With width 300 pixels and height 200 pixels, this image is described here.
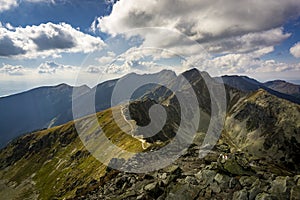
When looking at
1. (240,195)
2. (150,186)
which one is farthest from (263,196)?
(150,186)

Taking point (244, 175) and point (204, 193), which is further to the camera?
point (244, 175)

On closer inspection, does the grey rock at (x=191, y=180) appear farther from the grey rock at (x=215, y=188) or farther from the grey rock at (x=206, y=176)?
the grey rock at (x=215, y=188)

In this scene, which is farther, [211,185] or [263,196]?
[211,185]

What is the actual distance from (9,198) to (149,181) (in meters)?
163

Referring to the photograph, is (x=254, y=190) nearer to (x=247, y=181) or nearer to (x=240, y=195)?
(x=240, y=195)

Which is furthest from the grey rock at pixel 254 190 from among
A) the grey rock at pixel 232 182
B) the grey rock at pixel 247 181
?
the grey rock at pixel 232 182

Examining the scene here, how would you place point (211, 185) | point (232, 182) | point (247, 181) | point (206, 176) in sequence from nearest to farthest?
point (247, 181) → point (232, 182) → point (211, 185) → point (206, 176)

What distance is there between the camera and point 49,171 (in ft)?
615

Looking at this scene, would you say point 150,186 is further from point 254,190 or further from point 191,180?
point 254,190

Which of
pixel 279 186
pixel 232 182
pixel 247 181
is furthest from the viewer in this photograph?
pixel 232 182

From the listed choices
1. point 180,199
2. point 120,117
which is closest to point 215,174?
point 180,199

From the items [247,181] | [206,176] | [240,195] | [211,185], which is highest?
[206,176]

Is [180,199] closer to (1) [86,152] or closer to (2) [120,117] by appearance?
(1) [86,152]

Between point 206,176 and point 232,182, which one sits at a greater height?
point 206,176
